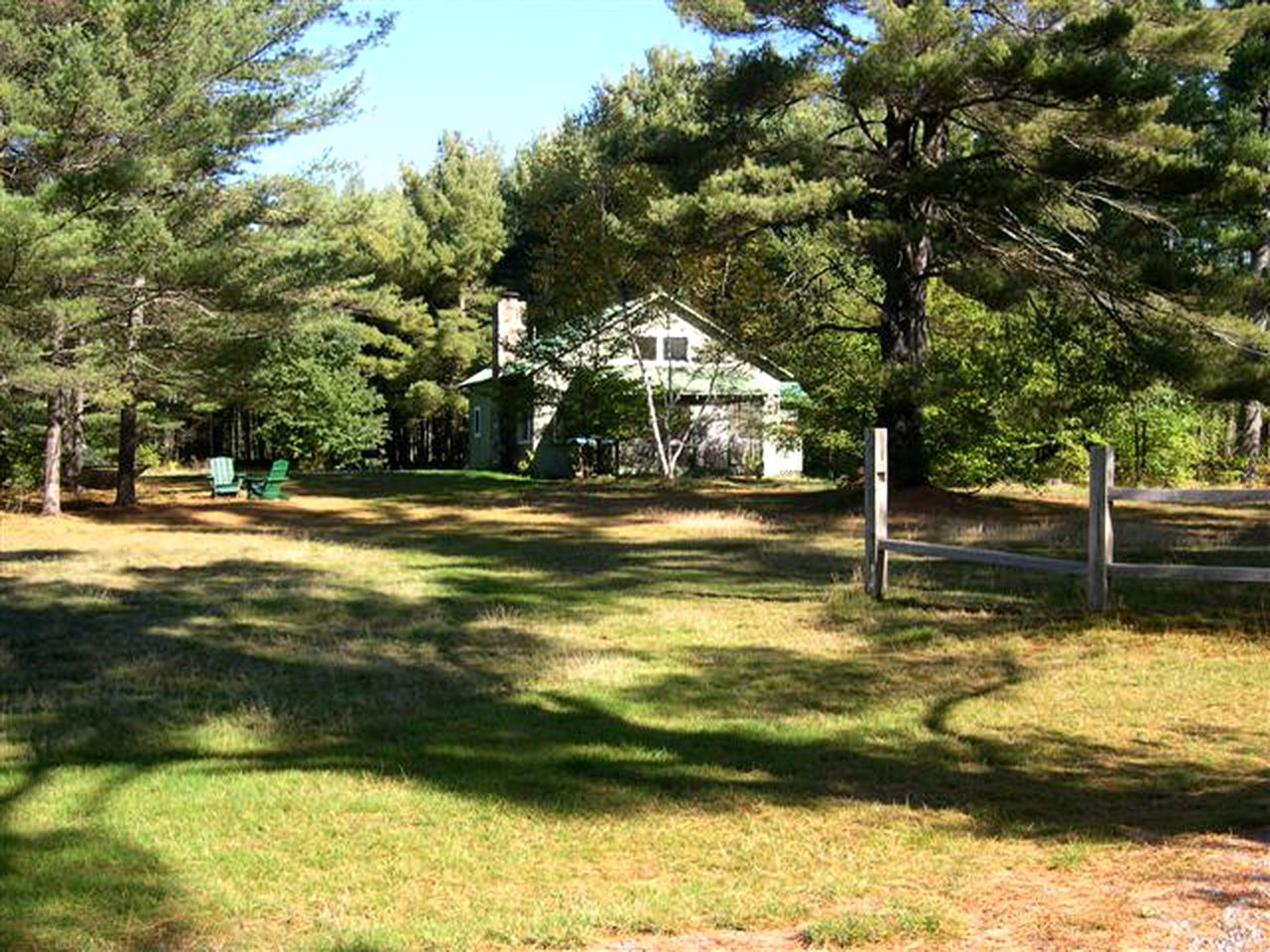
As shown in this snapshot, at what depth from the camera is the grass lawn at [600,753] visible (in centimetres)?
442

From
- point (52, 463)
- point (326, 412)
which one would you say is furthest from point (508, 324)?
point (52, 463)

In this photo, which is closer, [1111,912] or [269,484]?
[1111,912]

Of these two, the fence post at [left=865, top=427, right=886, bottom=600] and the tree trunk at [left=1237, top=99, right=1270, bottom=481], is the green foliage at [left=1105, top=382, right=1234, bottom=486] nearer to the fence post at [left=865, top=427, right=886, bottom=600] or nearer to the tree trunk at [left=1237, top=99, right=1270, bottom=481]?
the tree trunk at [left=1237, top=99, right=1270, bottom=481]

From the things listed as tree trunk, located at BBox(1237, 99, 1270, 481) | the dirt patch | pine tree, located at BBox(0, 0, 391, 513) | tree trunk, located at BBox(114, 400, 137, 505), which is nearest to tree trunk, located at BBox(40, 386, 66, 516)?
pine tree, located at BBox(0, 0, 391, 513)

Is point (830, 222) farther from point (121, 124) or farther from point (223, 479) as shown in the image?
point (223, 479)

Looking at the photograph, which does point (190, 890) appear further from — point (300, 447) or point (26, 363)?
point (300, 447)

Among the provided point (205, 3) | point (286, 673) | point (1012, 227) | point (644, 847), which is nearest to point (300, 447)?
point (205, 3)

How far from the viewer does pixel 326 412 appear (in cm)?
4541

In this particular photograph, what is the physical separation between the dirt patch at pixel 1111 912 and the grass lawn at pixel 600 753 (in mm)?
33

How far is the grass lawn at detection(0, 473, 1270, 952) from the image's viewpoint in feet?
14.5

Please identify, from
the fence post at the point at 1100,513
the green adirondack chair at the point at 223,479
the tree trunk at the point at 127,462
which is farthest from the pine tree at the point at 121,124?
the fence post at the point at 1100,513

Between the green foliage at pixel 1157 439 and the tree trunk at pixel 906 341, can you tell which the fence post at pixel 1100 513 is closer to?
the tree trunk at pixel 906 341

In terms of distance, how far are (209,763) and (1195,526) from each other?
16259 millimetres

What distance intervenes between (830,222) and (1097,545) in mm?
11666
